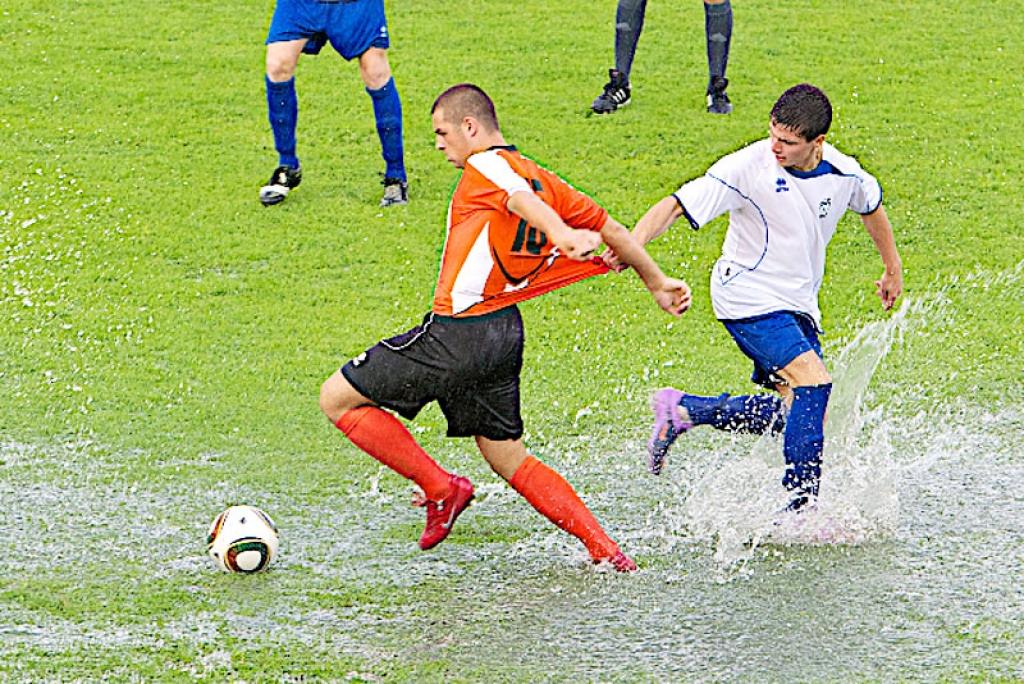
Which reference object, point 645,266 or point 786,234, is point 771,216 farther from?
point 645,266

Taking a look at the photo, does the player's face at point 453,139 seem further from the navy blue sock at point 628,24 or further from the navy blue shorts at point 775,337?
the navy blue sock at point 628,24

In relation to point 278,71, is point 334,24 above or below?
above

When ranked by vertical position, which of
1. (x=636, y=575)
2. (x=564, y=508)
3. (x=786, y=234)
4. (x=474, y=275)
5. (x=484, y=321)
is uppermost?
(x=786, y=234)

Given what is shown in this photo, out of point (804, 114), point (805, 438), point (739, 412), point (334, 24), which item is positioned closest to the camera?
point (804, 114)

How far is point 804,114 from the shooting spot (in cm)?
564

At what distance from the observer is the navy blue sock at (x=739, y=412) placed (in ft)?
21.0

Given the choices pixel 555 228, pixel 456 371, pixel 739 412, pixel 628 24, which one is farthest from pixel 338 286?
pixel 555 228

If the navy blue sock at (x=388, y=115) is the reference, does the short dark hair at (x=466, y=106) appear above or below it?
above

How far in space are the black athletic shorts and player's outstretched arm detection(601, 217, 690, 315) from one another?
0.47m

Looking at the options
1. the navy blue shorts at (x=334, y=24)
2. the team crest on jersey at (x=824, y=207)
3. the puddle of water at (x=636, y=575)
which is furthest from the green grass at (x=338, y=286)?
the team crest on jersey at (x=824, y=207)

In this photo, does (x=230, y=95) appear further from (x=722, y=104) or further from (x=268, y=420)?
(x=268, y=420)

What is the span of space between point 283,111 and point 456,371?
16.0 ft

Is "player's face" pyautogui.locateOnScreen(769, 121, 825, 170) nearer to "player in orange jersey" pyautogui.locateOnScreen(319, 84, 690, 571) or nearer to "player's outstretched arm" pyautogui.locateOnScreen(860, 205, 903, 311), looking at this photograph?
"player's outstretched arm" pyautogui.locateOnScreen(860, 205, 903, 311)

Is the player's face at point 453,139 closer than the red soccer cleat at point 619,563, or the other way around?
the player's face at point 453,139
